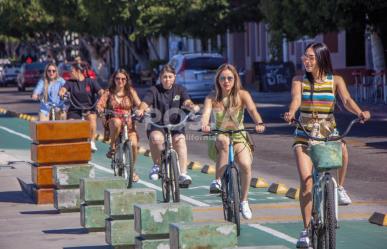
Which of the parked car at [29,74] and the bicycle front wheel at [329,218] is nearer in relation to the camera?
the bicycle front wheel at [329,218]

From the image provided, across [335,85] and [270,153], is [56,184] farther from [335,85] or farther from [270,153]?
[270,153]

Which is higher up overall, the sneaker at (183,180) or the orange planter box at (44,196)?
the sneaker at (183,180)

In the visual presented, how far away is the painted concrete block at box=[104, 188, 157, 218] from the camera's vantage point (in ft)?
37.1

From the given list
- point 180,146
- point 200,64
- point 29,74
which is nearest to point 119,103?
point 180,146

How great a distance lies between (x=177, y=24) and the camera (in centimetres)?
5241

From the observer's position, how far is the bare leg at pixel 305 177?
10.6 meters

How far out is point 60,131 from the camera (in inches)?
621

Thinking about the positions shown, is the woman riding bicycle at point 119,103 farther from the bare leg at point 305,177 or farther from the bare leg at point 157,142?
the bare leg at point 305,177

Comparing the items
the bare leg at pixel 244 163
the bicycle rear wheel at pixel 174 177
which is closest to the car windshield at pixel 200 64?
the bicycle rear wheel at pixel 174 177

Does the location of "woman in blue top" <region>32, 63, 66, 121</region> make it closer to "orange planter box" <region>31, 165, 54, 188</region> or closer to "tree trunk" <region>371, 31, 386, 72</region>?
"orange planter box" <region>31, 165, 54, 188</region>

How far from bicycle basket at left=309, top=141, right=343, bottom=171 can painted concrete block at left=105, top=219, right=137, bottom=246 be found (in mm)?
2187

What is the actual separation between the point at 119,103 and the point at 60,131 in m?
1.75

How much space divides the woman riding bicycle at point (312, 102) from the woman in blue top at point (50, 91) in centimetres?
1255

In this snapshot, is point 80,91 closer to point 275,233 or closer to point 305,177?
point 275,233
